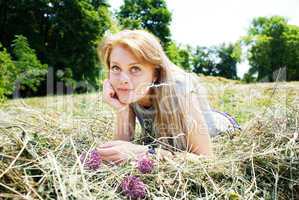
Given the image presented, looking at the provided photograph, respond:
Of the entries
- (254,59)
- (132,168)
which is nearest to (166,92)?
(132,168)

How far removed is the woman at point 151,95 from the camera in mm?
2271

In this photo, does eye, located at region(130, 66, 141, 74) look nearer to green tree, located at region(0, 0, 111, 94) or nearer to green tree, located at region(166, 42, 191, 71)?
green tree, located at region(0, 0, 111, 94)

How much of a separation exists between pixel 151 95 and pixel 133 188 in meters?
1.06

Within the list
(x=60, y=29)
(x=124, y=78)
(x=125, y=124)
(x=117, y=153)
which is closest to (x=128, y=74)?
(x=124, y=78)

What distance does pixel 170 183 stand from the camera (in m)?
1.63

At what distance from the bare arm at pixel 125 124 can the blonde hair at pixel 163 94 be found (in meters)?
0.16

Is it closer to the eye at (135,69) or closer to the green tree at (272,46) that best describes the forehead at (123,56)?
the eye at (135,69)

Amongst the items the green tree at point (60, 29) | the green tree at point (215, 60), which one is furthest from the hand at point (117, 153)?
the green tree at point (215, 60)

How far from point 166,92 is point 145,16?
28515mm

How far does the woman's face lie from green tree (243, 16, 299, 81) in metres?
27.5

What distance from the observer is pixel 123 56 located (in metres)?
2.29

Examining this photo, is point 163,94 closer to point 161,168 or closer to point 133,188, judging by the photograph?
point 161,168

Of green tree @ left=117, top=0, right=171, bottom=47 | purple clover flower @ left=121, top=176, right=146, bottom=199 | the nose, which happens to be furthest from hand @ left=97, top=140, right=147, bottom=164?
green tree @ left=117, top=0, right=171, bottom=47

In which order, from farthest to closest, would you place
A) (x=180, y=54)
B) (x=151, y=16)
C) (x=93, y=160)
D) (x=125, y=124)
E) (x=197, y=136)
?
(x=180, y=54), (x=151, y=16), (x=125, y=124), (x=197, y=136), (x=93, y=160)
